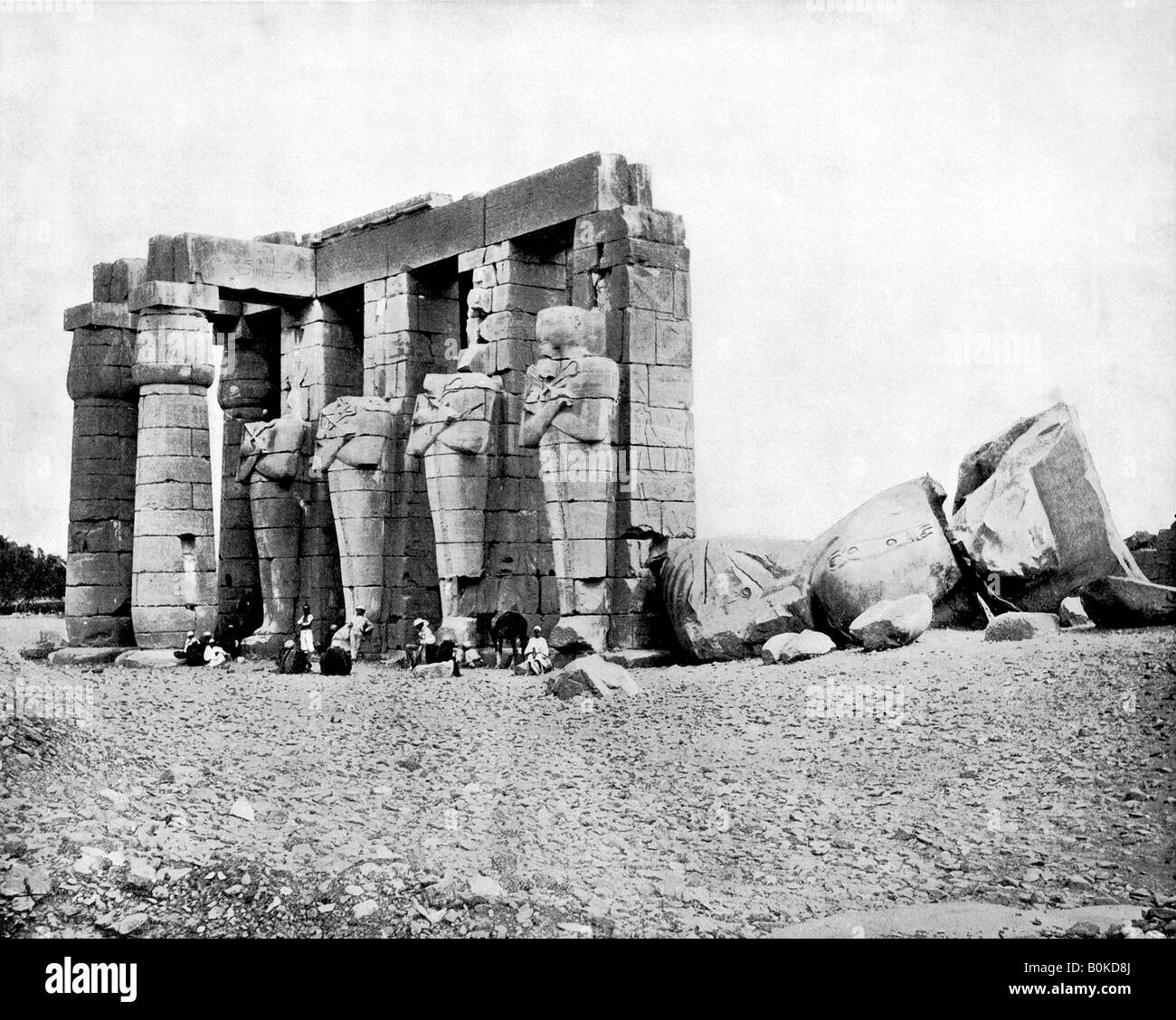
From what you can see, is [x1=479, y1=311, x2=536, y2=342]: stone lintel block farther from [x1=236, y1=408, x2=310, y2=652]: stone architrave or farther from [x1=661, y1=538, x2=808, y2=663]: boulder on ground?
[x1=661, y1=538, x2=808, y2=663]: boulder on ground

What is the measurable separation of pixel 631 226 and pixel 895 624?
4.98 metres

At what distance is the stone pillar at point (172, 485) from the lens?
18531 millimetres

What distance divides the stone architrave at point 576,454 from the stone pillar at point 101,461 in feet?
24.3

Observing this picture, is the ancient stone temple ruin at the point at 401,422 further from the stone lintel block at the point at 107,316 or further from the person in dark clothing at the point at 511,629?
the person in dark clothing at the point at 511,629

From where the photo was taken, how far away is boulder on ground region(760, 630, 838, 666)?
13633 mm

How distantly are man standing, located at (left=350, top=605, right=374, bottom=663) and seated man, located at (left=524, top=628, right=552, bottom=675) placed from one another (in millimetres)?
3570

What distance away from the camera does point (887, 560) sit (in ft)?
45.2

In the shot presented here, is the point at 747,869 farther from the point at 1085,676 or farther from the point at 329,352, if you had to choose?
the point at 329,352

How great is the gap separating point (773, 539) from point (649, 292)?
270cm

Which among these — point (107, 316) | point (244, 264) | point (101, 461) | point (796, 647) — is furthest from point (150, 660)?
point (796, 647)

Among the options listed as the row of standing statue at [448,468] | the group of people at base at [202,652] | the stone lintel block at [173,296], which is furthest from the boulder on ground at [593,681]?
the stone lintel block at [173,296]

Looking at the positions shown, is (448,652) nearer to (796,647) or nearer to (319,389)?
(796,647)

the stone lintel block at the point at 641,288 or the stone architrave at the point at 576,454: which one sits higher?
the stone lintel block at the point at 641,288
